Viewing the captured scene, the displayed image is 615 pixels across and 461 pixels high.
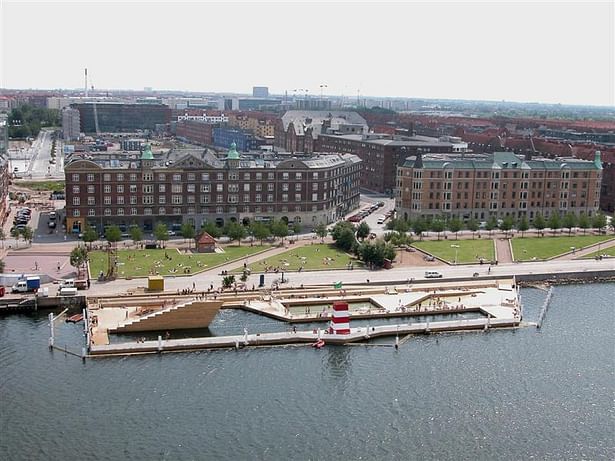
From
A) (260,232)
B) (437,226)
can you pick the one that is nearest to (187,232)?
(260,232)

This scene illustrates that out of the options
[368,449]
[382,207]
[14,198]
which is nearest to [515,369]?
[368,449]

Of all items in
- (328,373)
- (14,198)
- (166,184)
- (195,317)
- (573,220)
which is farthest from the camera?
(14,198)

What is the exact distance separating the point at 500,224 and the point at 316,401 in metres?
58.0

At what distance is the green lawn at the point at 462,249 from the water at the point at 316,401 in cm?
2425

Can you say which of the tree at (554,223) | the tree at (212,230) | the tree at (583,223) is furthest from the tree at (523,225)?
the tree at (212,230)

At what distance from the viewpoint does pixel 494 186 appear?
376 ft

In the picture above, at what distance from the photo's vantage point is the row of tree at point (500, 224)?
99.5m

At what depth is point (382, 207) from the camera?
126250 mm

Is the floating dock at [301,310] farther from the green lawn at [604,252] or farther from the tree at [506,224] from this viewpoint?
the tree at [506,224]

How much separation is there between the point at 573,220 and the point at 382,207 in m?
30.4

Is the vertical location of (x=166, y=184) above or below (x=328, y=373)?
above

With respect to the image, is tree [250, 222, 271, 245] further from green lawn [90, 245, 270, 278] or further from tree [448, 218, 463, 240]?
tree [448, 218, 463, 240]

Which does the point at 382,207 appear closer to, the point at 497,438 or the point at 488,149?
the point at 488,149

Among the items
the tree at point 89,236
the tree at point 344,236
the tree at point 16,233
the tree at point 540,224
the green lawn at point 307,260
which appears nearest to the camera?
the green lawn at point 307,260
